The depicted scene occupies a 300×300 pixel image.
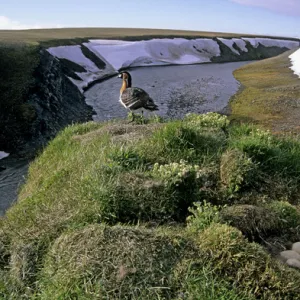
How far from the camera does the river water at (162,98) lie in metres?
15.8

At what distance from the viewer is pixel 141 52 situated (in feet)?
240

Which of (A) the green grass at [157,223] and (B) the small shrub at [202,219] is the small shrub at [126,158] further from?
(B) the small shrub at [202,219]

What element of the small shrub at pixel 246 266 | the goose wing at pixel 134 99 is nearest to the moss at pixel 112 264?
the small shrub at pixel 246 266

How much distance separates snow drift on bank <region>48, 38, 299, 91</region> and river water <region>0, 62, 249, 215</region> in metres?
3.73

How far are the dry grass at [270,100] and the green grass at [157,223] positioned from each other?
1493cm

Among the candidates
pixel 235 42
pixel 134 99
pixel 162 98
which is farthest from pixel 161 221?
pixel 235 42

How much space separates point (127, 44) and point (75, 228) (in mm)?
70782

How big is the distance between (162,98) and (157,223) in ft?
96.4

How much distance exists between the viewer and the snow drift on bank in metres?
48.1

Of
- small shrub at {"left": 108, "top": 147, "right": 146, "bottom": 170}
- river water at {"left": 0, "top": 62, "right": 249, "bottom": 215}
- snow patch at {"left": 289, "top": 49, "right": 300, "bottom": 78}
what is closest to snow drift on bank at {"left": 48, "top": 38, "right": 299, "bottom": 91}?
river water at {"left": 0, "top": 62, "right": 249, "bottom": 215}

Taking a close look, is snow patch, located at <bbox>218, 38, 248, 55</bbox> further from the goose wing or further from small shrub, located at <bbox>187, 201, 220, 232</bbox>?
small shrub, located at <bbox>187, 201, 220, 232</bbox>

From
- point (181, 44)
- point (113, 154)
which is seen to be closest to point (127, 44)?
point (181, 44)

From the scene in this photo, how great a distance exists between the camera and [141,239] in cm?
571

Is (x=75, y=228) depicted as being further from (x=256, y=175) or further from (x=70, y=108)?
(x=70, y=108)
